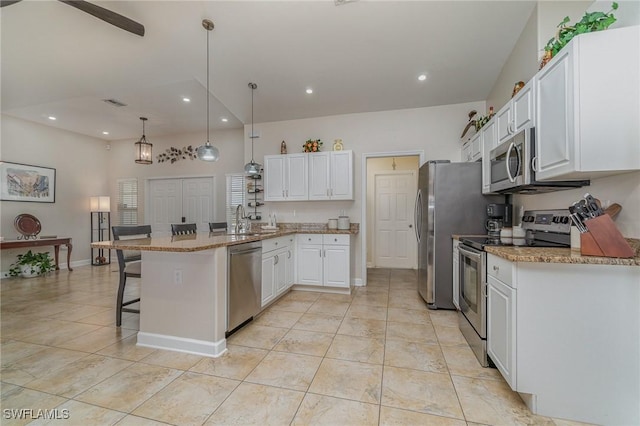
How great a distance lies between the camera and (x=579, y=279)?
57.7 inches

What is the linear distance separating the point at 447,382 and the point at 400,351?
46 cm

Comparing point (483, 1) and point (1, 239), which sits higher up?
point (483, 1)

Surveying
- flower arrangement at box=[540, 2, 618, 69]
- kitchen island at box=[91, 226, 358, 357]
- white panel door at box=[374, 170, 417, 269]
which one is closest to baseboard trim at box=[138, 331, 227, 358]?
kitchen island at box=[91, 226, 358, 357]

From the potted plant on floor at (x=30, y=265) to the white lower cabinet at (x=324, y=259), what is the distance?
4.95 m

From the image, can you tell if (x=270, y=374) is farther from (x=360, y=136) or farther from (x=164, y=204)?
(x=164, y=204)

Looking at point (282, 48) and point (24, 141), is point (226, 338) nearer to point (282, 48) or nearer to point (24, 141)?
point (282, 48)

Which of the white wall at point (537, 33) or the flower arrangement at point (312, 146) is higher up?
the white wall at point (537, 33)

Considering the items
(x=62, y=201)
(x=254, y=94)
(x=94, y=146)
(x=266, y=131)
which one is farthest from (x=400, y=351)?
(x=94, y=146)

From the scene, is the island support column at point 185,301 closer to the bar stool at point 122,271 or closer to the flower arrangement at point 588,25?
the bar stool at point 122,271

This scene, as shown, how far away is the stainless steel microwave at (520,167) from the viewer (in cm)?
197

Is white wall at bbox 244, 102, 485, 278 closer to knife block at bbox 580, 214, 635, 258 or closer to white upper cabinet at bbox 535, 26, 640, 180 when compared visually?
white upper cabinet at bbox 535, 26, 640, 180

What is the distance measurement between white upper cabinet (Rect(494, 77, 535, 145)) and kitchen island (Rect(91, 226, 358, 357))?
2.56 metres

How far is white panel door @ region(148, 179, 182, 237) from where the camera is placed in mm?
6102

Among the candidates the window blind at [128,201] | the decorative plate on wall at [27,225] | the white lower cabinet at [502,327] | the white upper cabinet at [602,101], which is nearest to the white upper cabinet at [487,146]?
the white upper cabinet at [602,101]
